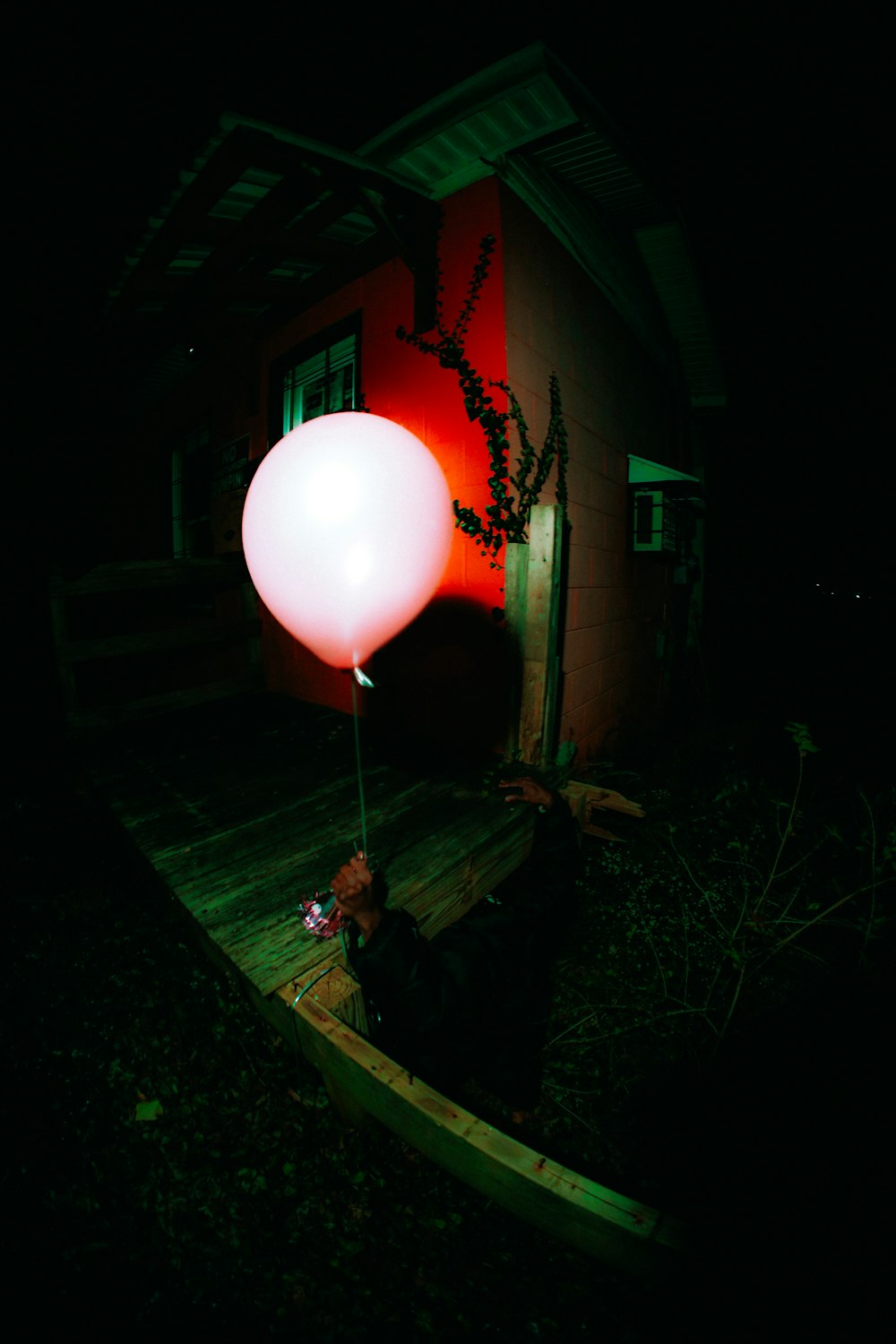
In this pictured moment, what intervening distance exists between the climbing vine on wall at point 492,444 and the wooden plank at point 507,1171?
304 centimetres

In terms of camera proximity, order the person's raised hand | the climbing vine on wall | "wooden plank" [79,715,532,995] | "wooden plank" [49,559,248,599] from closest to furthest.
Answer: "wooden plank" [79,715,532,995]
the person's raised hand
the climbing vine on wall
"wooden plank" [49,559,248,599]

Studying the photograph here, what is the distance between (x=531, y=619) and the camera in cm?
362

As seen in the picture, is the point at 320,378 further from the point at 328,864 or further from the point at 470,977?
the point at 470,977

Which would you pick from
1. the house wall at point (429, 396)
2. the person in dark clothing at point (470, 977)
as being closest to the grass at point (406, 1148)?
the person in dark clothing at point (470, 977)

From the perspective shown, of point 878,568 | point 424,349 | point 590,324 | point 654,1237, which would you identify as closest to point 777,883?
point 654,1237

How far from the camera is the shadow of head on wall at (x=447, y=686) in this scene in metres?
3.85

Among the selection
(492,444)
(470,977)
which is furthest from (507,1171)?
(492,444)

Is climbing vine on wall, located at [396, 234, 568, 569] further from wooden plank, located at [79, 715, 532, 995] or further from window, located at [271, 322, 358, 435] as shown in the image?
wooden plank, located at [79, 715, 532, 995]

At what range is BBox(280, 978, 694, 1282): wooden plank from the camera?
3.97ft

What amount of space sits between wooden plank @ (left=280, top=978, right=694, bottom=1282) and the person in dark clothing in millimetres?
210

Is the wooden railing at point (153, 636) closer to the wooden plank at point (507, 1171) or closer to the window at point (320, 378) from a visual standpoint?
the window at point (320, 378)

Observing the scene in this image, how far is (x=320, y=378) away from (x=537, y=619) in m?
3.67

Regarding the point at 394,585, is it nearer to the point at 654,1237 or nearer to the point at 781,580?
the point at 654,1237

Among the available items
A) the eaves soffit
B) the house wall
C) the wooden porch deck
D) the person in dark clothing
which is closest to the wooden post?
the house wall
